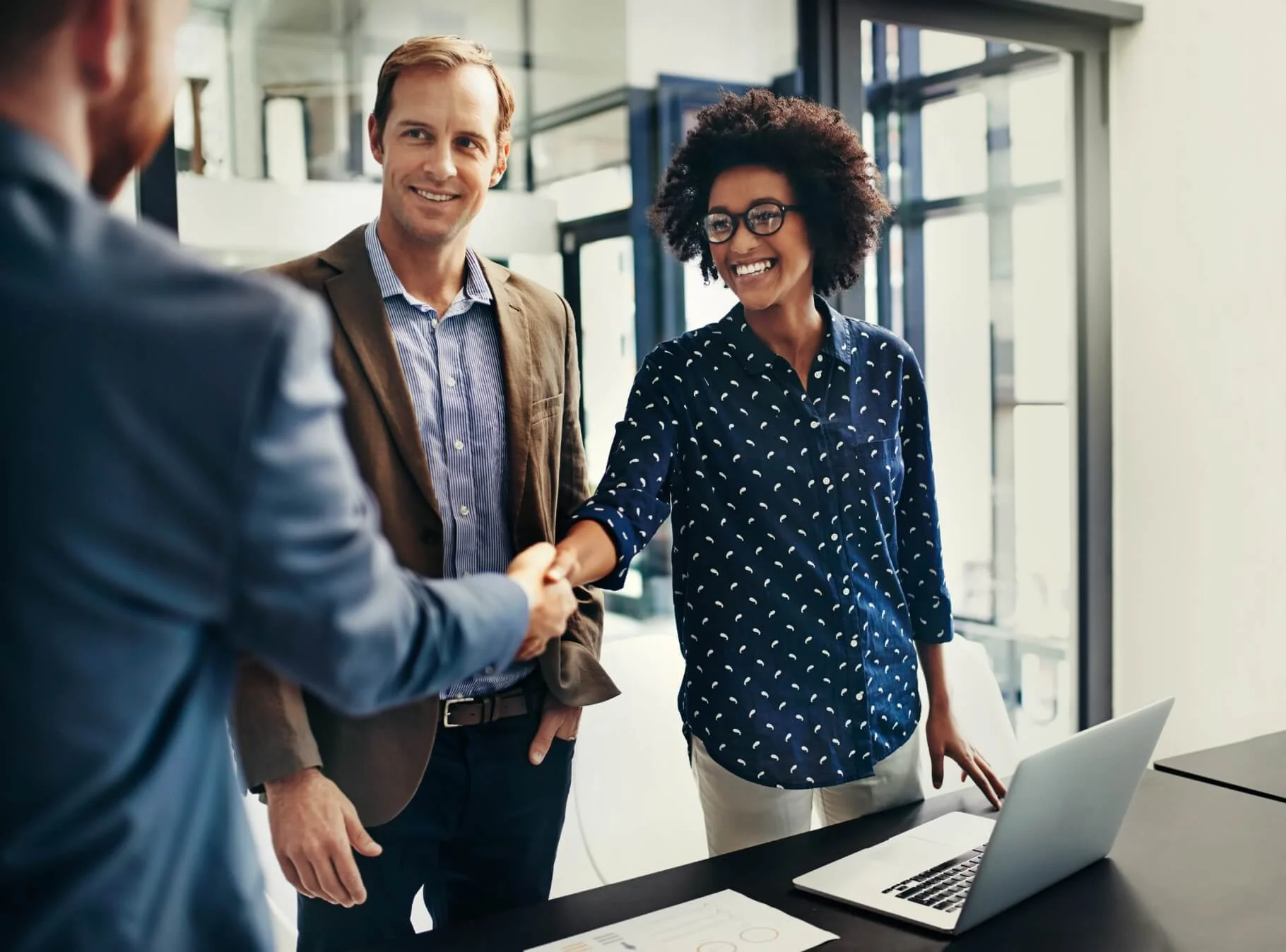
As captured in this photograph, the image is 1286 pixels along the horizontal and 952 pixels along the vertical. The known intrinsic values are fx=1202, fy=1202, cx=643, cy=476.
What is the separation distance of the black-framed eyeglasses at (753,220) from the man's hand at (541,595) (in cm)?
76

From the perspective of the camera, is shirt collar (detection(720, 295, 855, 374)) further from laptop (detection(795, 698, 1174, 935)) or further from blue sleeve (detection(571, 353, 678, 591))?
laptop (detection(795, 698, 1174, 935))

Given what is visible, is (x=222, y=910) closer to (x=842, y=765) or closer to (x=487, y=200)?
(x=842, y=765)

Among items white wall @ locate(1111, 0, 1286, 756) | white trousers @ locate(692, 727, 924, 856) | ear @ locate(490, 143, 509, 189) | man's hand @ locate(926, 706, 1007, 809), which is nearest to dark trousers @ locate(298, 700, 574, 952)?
white trousers @ locate(692, 727, 924, 856)

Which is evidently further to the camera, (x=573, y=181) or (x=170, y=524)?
(x=573, y=181)

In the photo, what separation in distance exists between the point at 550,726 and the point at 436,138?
866 millimetres

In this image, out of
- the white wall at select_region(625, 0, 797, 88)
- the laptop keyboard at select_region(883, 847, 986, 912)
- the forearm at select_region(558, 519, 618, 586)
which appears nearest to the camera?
the laptop keyboard at select_region(883, 847, 986, 912)

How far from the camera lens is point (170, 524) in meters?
0.73

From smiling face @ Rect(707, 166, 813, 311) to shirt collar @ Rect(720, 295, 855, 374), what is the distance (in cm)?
4

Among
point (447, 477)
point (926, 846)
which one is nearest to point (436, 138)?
point (447, 477)

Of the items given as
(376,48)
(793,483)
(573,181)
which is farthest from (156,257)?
(573,181)

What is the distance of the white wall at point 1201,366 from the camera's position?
3207 mm

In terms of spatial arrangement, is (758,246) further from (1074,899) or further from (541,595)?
(1074,899)

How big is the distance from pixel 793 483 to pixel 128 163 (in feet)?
3.86

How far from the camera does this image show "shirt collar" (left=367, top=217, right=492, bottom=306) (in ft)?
5.73
